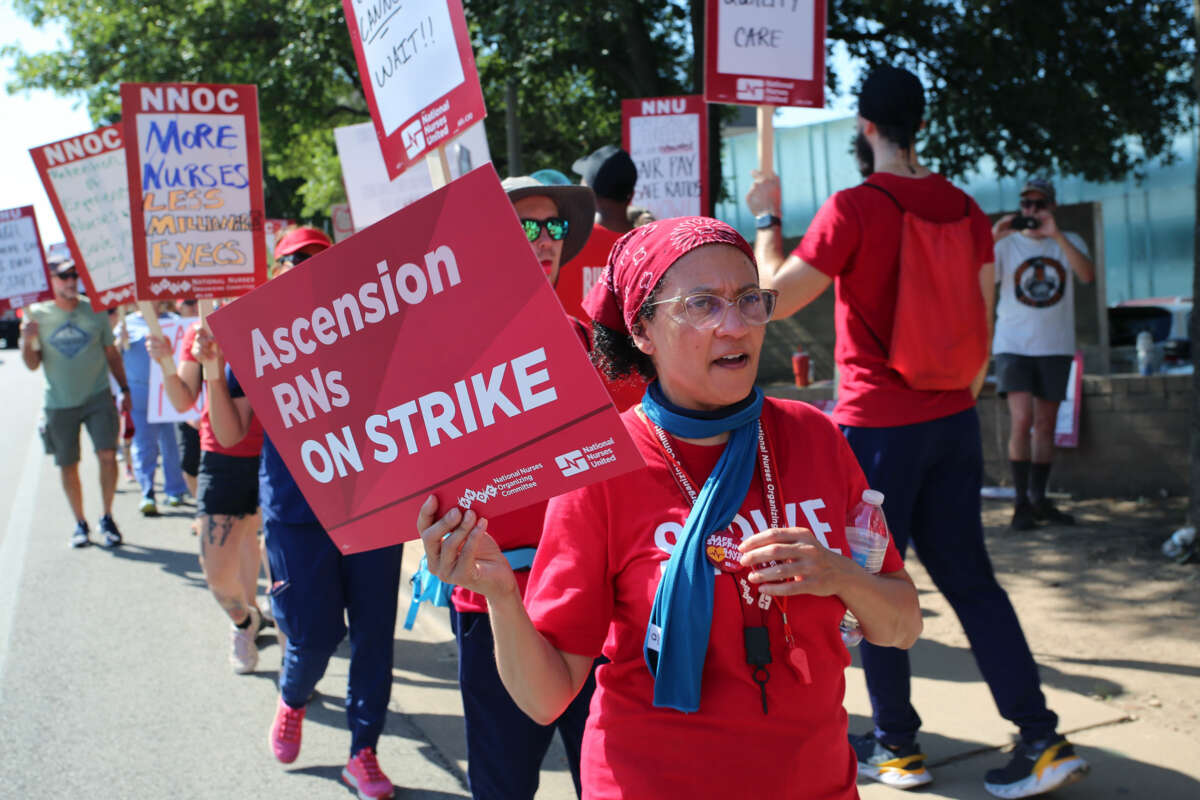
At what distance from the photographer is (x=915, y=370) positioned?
11.3 ft

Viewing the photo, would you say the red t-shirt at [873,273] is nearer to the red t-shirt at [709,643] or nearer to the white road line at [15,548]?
the red t-shirt at [709,643]

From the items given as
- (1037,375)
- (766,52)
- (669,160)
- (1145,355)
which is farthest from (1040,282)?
(766,52)

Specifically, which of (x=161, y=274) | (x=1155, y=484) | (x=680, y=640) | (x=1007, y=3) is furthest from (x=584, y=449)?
(x=1007, y=3)

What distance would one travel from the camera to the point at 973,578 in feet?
11.4

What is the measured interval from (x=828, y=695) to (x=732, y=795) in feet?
0.79

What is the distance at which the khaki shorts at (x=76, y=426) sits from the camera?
8.77 meters

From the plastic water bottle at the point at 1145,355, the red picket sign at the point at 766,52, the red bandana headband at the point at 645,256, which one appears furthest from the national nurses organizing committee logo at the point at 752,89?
the plastic water bottle at the point at 1145,355

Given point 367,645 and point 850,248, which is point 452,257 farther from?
point 367,645

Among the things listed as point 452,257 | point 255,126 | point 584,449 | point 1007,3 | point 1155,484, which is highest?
point 1007,3

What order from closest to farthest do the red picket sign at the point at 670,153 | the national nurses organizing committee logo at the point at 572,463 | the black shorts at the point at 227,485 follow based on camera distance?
the national nurses organizing committee logo at the point at 572,463, the black shorts at the point at 227,485, the red picket sign at the point at 670,153

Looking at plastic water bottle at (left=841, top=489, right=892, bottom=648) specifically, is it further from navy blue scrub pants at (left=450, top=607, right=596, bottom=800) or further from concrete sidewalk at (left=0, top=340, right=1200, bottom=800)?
concrete sidewalk at (left=0, top=340, right=1200, bottom=800)

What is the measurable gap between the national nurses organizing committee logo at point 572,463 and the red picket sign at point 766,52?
2805 mm

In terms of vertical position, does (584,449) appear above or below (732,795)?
above

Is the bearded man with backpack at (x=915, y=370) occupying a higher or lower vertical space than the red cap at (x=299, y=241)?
lower
